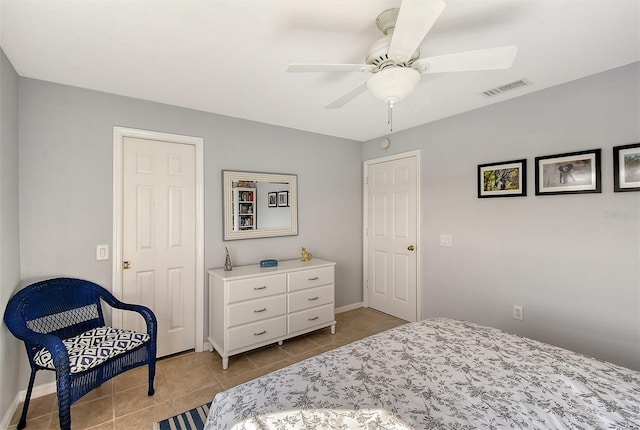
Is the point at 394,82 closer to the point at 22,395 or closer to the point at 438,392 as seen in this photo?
the point at 438,392

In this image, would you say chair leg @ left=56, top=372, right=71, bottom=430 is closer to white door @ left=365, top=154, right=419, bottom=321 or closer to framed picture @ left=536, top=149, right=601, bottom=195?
white door @ left=365, top=154, right=419, bottom=321

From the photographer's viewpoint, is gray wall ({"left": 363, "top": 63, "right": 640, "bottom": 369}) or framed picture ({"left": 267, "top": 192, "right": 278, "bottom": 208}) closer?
gray wall ({"left": 363, "top": 63, "right": 640, "bottom": 369})

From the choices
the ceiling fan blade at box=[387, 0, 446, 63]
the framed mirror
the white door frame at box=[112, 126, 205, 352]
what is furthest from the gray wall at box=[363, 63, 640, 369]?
the white door frame at box=[112, 126, 205, 352]

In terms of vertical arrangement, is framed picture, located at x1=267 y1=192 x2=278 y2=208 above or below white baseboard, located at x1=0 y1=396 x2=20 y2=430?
above

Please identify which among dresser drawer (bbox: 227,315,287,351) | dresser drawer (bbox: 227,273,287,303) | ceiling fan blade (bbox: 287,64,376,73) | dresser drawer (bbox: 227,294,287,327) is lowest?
dresser drawer (bbox: 227,315,287,351)

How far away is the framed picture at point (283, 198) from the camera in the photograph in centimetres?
337

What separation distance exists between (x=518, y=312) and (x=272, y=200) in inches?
104

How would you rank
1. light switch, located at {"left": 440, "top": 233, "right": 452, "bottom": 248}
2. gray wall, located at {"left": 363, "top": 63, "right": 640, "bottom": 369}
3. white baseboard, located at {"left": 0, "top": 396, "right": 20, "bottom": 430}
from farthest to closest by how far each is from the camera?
light switch, located at {"left": 440, "top": 233, "right": 452, "bottom": 248}
gray wall, located at {"left": 363, "top": 63, "right": 640, "bottom": 369}
white baseboard, located at {"left": 0, "top": 396, "right": 20, "bottom": 430}

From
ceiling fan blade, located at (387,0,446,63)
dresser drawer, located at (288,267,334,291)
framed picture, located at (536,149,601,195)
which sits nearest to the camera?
ceiling fan blade, located at (387,0,446,63)

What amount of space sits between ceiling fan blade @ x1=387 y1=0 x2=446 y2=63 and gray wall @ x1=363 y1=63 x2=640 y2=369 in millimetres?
1688

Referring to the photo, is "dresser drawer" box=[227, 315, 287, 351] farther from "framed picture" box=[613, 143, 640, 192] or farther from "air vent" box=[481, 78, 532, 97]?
"framed picture" box=[613, 143, 640, 192]

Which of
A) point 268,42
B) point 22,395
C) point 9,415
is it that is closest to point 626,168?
point 268,42

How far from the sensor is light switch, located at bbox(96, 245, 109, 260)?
238cm

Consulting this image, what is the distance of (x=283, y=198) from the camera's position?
11.1 ft
